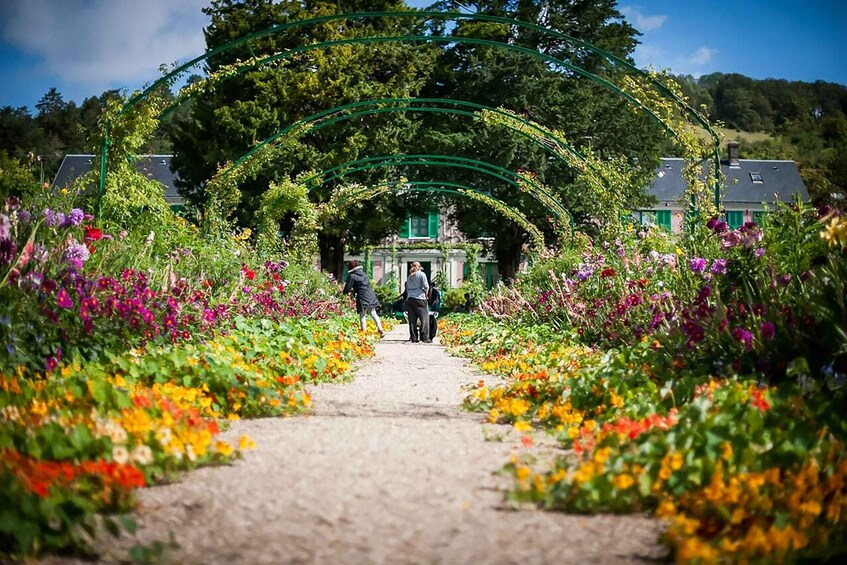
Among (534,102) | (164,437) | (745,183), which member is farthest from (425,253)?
(164,437)

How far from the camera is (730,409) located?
3.86 meters

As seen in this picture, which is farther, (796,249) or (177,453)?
(796,249)

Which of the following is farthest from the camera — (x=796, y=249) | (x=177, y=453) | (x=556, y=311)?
(x=556, y=311)

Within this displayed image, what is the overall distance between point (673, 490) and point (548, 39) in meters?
28.9

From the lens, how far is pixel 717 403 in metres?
4.30

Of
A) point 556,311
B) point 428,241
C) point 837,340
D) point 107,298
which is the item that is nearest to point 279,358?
point 107,298

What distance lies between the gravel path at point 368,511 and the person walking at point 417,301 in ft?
37.3

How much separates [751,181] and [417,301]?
135 ft

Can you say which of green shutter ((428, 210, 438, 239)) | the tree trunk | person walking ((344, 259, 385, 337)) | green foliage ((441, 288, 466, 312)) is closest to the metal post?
person walking ((344, 259, 385, 337))

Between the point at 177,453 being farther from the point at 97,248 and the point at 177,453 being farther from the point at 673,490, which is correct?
the point at 97,248

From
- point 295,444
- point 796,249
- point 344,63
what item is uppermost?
point 344,63

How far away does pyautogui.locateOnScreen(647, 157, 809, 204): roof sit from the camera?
2029 inches

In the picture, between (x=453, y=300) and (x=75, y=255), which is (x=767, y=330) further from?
(x=453, y=300)

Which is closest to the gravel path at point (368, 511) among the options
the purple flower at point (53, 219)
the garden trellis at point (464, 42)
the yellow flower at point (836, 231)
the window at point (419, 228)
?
the yellow flower at point (836, 231)
